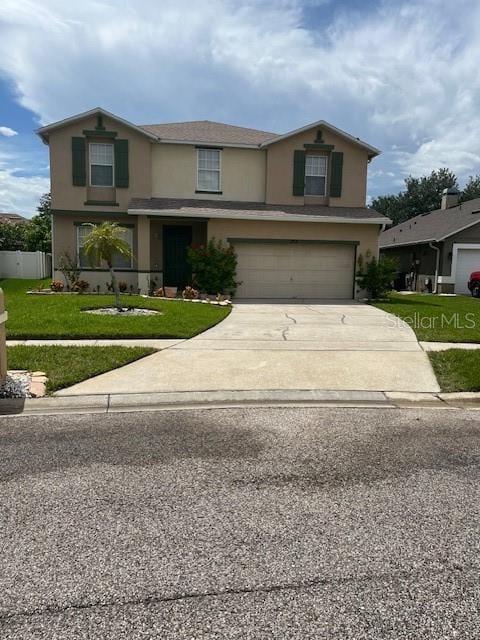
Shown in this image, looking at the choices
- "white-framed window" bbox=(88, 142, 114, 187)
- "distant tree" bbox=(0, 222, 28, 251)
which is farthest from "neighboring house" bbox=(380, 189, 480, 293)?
"distant tree" bbox=(0, 222, 28, 251)

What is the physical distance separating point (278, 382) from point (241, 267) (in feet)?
40.6

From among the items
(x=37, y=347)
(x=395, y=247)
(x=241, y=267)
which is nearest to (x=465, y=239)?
(x=395, y=247)

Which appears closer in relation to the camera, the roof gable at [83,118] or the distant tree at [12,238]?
the roof gable at [83,118]

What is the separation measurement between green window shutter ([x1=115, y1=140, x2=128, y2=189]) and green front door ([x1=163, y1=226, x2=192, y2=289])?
2.47 metres

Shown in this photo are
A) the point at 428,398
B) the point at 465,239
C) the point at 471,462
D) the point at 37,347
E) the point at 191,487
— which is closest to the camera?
the point at 191,487

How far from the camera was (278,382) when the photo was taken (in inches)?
279

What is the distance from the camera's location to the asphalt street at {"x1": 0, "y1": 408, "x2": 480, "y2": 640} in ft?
8.04

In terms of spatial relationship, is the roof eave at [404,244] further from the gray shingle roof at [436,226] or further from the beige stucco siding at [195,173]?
the beige stucco siding at [195,173]

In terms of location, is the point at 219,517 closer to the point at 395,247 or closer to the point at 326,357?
the point at 326,357

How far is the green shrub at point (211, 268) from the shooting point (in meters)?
17.5

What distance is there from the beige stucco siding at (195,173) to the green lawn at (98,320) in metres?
6.65

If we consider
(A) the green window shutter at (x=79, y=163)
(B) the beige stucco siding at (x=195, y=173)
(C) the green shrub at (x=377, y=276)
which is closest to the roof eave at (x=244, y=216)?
(C) the green shrub at (x=377, y=276)

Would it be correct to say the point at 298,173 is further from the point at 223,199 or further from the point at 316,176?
the point at 223,199

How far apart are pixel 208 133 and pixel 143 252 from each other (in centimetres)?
630
